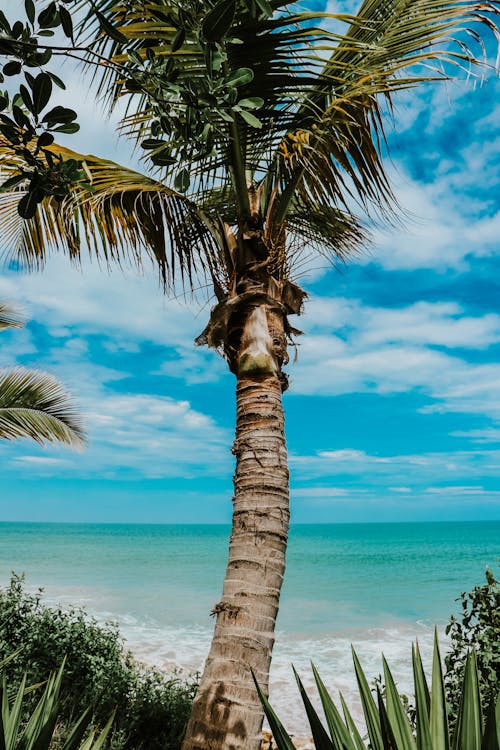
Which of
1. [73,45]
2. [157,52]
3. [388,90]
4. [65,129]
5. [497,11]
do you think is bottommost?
[65,129]

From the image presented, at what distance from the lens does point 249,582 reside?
3113 millimetres

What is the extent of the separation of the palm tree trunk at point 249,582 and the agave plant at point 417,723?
0.91m

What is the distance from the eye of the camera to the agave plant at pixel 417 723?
1.82m

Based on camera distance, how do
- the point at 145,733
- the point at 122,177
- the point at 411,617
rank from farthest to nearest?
the point at 411,617, the point at 145,733, the point at 122,177

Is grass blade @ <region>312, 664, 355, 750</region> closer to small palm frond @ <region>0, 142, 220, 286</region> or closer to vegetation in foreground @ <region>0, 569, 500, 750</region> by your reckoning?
vegetation in foreground @ <region>0, 569, 500, 750</region>

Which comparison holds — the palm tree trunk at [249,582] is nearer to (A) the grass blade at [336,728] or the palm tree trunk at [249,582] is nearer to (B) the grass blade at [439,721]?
(A) the grass blade at [336,728]

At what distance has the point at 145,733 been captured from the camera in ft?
16.8

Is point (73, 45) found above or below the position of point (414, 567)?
below

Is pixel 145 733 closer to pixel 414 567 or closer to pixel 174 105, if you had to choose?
pixel 174 105

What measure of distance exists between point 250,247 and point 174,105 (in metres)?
2.24

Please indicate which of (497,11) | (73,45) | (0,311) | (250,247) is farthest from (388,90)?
(0,311)

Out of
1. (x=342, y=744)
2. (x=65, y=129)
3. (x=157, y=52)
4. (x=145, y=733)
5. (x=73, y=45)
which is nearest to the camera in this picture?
(x=65, y=129)

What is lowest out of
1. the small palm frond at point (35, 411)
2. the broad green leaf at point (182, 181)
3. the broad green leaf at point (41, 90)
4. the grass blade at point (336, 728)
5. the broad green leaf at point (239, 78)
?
the grass blade at point (336, 728)

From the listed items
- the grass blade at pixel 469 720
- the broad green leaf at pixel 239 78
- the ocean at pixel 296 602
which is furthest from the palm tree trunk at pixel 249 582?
the ocean at pixel 296 602
